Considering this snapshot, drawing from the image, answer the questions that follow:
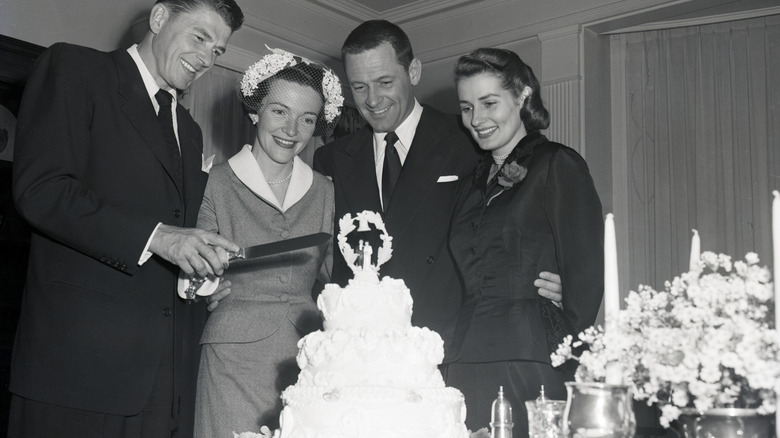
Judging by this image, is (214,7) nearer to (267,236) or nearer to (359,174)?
(267,236)

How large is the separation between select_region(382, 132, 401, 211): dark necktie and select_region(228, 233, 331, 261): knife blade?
0.88 metres

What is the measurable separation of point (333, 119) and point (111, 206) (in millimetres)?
1239

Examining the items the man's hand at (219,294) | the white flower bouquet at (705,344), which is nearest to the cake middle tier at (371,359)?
the white flower bouquet at (705,344)

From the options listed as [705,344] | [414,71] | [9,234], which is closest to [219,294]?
[414,71]

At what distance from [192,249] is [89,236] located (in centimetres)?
30

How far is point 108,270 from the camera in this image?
8.14ft

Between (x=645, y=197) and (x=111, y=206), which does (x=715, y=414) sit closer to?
(x=111, y=206)

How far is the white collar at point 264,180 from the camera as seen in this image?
10.3 ft

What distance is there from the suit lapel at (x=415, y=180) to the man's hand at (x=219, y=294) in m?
0.74

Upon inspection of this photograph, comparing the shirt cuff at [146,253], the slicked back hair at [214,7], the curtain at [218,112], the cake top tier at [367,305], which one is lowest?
the cake top tier at [367,305]

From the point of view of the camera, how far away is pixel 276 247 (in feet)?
8.25

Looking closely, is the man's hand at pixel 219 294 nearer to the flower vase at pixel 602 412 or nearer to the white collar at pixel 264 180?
the white collar at pixel 264 180

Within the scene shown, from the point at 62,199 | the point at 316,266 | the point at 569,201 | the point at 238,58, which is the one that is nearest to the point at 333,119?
the point at 316,266

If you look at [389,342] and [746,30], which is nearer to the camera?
Result: [389,342]
